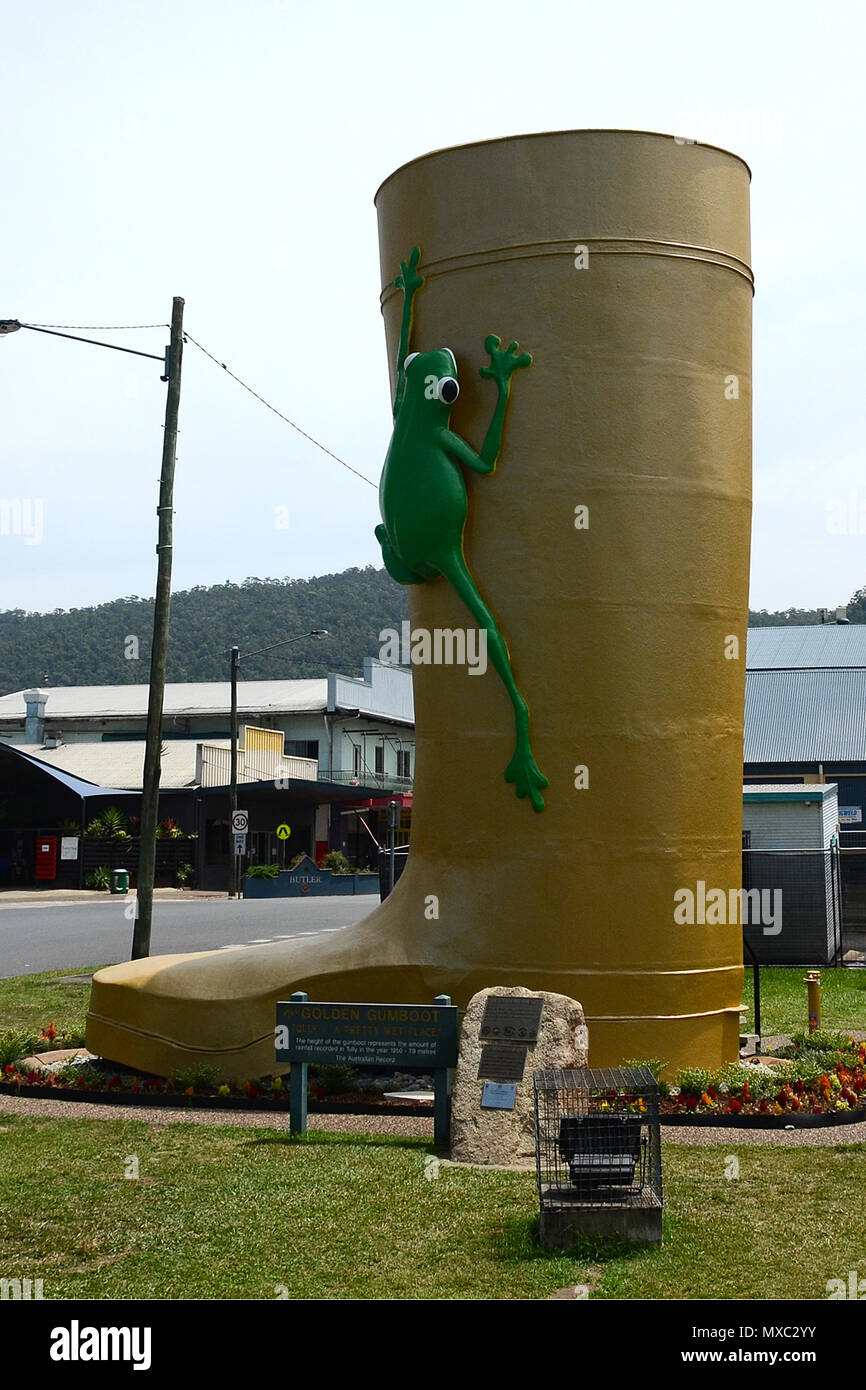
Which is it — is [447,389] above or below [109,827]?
above

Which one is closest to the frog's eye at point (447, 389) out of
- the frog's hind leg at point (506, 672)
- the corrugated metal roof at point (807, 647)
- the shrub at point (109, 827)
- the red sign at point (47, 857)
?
the frog's hind leg at point (506, 672)

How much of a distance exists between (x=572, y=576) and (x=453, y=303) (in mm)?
2591

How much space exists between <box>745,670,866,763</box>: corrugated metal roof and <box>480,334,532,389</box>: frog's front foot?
29808mm

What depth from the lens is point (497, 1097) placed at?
984 cm

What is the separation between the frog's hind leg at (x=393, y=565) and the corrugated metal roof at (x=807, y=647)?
1330 inches

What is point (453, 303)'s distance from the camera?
12.3m

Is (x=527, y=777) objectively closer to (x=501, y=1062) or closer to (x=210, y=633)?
(x=501, y=1062)

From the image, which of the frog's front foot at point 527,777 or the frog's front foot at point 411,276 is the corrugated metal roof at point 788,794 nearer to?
the frog's front foot at point 527,777

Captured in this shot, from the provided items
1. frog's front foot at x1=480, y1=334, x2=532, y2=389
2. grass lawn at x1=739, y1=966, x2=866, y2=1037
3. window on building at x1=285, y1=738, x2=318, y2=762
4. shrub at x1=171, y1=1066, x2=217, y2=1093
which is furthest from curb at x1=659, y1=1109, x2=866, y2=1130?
window on building at x1=285, y1=738, x2=318, y2=762

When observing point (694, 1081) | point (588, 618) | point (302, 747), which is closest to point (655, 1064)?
point (694, 1081)

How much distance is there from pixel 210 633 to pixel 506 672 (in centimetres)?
11330

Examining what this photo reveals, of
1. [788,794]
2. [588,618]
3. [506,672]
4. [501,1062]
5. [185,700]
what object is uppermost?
[185,700]

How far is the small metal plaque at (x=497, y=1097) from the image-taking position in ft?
32.1
